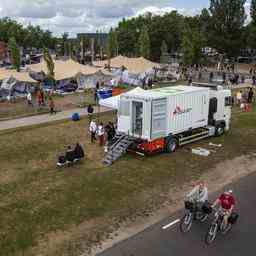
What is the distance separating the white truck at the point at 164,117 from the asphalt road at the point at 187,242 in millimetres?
7049

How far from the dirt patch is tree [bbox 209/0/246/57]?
55683 millimetres

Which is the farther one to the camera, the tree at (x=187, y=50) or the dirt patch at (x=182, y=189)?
the tree at (x=187, y=50)

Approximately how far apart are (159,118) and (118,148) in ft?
8.82

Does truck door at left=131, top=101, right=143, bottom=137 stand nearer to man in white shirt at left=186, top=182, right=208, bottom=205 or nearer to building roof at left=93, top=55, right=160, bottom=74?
man in white shirt at left=186, top=182, right=208, bottom=205

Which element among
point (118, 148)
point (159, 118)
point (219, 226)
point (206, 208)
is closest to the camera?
point (219, 226)

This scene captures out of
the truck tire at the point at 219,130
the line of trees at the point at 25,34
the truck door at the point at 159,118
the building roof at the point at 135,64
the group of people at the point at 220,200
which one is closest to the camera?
the group of people at the point at 220,200

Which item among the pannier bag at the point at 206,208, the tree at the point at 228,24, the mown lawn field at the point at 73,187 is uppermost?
the tree at the point at 228,24

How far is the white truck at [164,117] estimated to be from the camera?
2033 cm

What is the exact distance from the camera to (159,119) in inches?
811

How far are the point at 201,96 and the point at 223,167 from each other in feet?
17.6

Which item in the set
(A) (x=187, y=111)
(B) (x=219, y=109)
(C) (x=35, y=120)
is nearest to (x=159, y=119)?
(A) (x=187, y=111)

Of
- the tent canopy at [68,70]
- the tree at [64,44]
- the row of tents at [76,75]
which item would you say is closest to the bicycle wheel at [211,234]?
the row of tents at [76,75]

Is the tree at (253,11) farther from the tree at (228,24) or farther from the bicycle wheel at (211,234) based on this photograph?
the bicycle wheel at (211,234)

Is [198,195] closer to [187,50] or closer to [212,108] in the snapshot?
[212,108]
